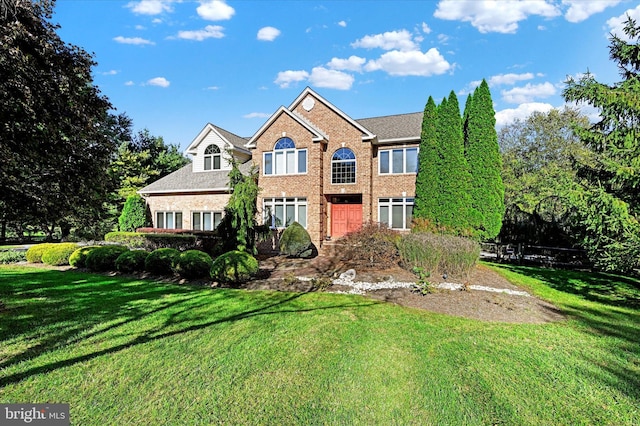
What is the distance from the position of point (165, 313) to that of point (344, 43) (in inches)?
652

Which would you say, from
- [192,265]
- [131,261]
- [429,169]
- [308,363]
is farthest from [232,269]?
[429,169]

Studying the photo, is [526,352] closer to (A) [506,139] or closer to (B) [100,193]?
(B) [100,193]

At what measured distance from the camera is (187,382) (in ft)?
12.3

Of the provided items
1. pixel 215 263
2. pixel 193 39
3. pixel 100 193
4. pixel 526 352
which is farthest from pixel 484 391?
pixel 193 39

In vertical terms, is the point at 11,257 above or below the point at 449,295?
above

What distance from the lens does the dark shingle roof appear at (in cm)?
1681

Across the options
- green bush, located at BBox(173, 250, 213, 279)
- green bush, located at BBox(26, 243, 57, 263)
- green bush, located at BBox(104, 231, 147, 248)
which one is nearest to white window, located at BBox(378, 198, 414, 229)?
green bush, located at BBox(173, 250, 213, 279)

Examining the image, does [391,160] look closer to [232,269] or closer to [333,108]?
[333,108]

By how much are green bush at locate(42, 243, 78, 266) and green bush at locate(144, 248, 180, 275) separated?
5354 millimetres

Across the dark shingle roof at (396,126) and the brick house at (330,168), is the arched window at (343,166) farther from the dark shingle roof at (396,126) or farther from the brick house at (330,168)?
the dark shingle roof at (396,126)

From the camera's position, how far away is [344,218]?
18094 mm

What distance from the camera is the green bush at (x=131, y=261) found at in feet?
36.1

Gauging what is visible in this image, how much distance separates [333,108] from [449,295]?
1302 cm

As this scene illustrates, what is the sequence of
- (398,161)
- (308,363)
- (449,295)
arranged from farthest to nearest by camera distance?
1. (398,161)
2. (449,295)
3. (308,363)
